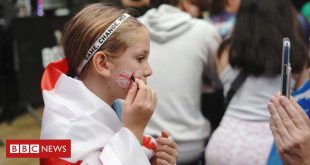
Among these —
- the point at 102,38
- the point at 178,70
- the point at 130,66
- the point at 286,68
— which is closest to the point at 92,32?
the point at 102,38

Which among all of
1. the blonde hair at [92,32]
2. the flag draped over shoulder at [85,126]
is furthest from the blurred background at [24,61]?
the flag draped over shoulder at [85,126]

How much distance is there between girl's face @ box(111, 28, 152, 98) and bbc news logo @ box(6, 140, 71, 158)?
→ 238mm

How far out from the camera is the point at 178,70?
2.43m

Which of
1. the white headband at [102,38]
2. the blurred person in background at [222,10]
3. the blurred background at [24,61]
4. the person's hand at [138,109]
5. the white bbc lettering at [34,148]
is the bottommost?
the blurred background at [24,61]

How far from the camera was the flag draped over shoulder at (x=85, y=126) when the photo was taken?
1.29 m

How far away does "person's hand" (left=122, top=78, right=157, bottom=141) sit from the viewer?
1318 millimetres

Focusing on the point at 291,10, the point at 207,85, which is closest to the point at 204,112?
the point at 207,85

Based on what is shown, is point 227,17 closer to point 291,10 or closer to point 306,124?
point 291,10

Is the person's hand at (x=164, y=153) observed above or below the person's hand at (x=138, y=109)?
below

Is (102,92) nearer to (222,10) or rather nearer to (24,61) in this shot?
(222,10)

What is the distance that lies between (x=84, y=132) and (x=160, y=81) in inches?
44.6

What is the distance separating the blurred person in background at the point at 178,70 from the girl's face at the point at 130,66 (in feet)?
3.14

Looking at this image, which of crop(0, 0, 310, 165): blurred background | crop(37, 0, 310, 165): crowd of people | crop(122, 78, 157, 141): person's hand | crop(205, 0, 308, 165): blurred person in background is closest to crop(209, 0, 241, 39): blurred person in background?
crop(37, 0, 310, 165): crowd of people

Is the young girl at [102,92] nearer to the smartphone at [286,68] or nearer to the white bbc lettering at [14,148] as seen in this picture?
the white bbc lettering at [14,148]
